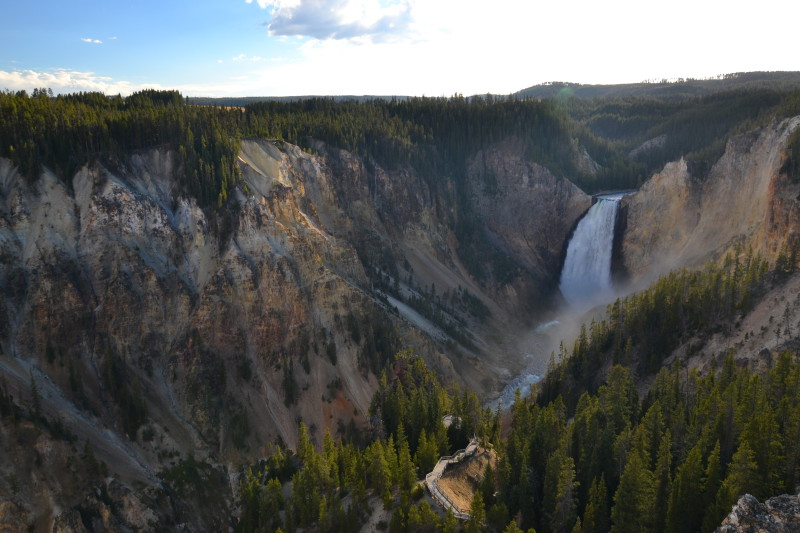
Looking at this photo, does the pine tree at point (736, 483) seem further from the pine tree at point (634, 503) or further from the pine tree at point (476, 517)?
the pine tree at point (476, 517)

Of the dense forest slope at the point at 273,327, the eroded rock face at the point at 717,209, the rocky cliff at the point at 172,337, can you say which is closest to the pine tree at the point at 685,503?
the dense forest slope at the point at 273,327

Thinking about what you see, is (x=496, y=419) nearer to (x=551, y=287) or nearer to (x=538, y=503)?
(x=538, y=503)

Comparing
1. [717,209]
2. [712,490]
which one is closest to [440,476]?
[712,490]

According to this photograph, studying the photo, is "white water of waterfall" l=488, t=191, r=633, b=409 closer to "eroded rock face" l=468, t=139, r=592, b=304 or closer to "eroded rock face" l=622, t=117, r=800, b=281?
"eroded rock face" l=468, t=139, r=592, b=304

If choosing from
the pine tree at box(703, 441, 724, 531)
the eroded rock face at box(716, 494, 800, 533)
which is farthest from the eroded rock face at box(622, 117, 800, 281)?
the eroded rock face at box(716, 494, 800, 533)

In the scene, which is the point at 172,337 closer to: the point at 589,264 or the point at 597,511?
the point at 597,511

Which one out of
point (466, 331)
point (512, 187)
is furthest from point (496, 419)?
point (512, 187)
